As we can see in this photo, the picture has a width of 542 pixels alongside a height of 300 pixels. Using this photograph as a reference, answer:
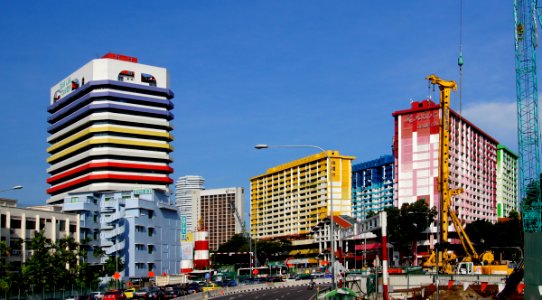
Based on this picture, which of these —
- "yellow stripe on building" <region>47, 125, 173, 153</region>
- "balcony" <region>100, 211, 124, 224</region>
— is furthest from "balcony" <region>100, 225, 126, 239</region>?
"yellow stripe on building" <region>47, 125, 173, 153</region>

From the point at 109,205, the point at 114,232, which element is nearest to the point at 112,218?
the point at 114,232

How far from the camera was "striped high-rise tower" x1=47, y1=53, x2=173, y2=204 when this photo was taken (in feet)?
578

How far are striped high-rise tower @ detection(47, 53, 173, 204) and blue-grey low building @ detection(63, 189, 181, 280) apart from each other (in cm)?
3253

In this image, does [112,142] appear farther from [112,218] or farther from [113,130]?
[112,218]

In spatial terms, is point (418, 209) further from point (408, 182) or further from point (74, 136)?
point (74, 136)

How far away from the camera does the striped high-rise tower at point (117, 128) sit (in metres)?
176

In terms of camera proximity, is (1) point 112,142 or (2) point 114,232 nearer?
(2) point 114,232

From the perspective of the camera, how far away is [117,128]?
178 m

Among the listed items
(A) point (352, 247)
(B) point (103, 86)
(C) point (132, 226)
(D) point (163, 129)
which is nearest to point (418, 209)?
(A) point (352, 247)

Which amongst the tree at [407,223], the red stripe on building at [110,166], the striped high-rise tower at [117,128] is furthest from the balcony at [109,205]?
the tree at [407,223]

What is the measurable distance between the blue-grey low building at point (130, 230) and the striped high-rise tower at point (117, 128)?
32.5 m

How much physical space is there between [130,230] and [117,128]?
5357cm

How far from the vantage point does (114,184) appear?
174750 mm

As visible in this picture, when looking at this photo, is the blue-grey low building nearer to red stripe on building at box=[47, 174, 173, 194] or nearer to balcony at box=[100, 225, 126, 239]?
balcony at box=[100, 225, 126, 239]
